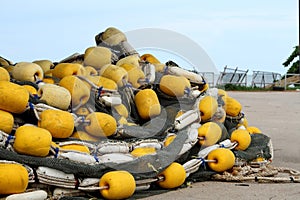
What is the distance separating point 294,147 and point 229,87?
19769 millimetres

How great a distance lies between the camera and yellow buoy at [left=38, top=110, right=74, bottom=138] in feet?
12.7

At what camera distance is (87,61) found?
202 inches

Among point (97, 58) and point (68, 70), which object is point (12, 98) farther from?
point (97, 58)

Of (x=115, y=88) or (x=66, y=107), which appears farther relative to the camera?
(x=115, y=88)

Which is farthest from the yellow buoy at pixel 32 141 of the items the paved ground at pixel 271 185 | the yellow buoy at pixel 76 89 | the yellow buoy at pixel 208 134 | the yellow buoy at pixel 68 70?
the yellow buoy at pixel 208 134

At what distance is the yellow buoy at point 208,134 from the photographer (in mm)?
4602

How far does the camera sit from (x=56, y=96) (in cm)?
416

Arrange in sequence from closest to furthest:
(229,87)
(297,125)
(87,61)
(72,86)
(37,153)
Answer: (37,153)
(72,86)
(87,61)
(297,125)
(229,87)

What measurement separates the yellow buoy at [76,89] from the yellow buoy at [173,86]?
0.85 m

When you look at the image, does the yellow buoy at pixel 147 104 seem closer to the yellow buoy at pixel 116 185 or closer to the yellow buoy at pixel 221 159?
the yellow buoy at pixel 221 159

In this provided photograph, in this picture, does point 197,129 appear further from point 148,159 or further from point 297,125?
point 297,125

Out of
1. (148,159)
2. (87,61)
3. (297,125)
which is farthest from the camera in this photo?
(297,125)

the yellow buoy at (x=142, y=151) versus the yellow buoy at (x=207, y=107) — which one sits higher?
the yellow buoy at (x=207, y=107)

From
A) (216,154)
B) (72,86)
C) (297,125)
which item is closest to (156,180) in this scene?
(216,154)
